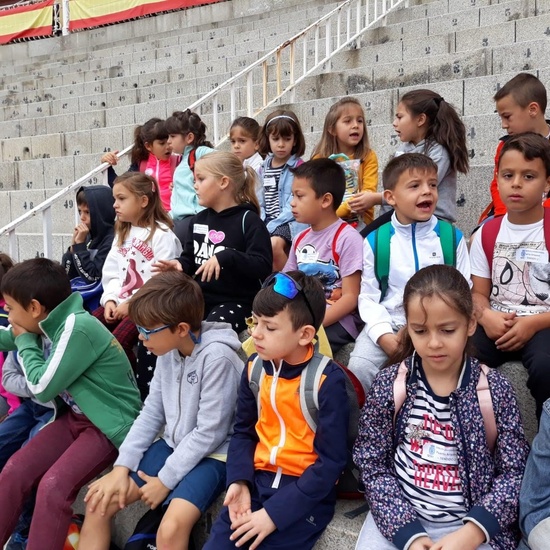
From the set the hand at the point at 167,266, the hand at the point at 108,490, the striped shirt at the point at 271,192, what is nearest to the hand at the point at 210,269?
the hand at the point at 167,266

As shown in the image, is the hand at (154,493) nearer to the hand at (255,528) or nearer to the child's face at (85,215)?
the hand at (255,528)

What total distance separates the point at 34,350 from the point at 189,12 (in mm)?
13817

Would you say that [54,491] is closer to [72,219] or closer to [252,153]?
[252,153]

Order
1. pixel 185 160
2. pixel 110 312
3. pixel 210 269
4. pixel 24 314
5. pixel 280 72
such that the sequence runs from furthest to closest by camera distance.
Answer: 1. pixel 280 72
2. pixel 185 160
3. pixel 110 312
4. pixel 210 269
5. pixel 24 314

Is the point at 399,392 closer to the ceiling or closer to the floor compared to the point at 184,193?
closer to the floor

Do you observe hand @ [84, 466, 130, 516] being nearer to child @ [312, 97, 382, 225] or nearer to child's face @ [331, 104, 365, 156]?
child @ [312, 97, 382, 225]

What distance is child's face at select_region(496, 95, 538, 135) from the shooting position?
3689mm

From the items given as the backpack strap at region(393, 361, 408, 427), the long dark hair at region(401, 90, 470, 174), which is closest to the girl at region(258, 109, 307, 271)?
the long dark hair at region(401, 90, 470, 174)

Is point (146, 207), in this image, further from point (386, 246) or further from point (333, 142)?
point (386, 246)

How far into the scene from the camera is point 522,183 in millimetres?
2762

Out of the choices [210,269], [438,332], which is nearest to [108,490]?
[210,269]

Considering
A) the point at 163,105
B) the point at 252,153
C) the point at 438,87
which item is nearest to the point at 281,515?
the point at 252,153

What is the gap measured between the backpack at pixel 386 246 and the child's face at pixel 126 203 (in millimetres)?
1542

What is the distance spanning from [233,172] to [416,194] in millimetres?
1135
